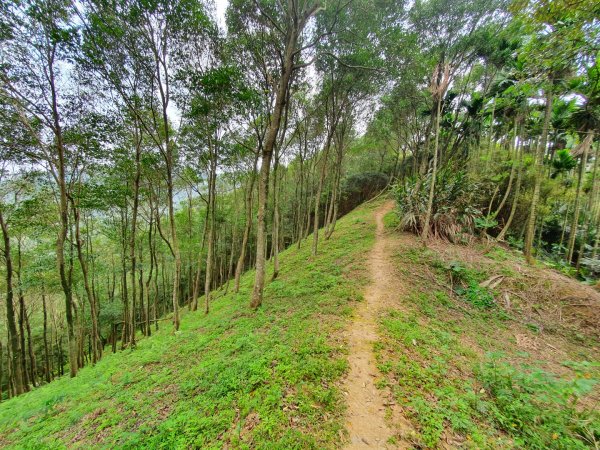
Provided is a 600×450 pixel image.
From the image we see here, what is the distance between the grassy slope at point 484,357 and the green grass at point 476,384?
0.04ft

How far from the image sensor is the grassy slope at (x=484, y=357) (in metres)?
2.59

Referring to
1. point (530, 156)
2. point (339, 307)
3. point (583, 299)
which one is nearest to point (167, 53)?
point (339, 307)

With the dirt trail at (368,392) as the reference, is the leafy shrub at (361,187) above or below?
above

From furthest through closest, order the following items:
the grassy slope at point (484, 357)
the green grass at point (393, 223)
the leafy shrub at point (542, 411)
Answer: the green grass at point (393, 223) < the grassy slope at point (484, 357) < the leafy shrub at point (542, 411)

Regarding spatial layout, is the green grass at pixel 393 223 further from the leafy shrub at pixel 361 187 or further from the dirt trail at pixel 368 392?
the leafy shrub at pixel 361 187

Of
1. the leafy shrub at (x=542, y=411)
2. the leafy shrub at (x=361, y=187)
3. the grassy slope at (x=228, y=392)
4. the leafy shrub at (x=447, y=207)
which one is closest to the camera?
the leafy shrub at (x=542, y=411)

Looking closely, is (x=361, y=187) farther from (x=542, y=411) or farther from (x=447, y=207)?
(x=542, y=411)

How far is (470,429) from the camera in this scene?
102 inches

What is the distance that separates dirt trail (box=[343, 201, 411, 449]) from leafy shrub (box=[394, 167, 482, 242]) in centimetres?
420

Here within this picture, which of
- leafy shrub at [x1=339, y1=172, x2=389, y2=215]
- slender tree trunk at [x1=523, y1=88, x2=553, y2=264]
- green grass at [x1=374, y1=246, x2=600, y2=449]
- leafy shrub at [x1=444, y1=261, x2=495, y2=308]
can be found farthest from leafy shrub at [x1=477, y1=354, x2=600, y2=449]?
leafy shrub at [x1=339, y1=172, x2=389, y2=215]

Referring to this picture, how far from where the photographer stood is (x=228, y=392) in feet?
11.2

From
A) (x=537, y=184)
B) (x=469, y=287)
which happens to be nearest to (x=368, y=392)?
(x=469, y=287)

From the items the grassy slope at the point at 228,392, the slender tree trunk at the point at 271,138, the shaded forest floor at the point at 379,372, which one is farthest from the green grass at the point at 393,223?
the slender tree trunk at the point at 271,138

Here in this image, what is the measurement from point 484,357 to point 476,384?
3.34 feet
